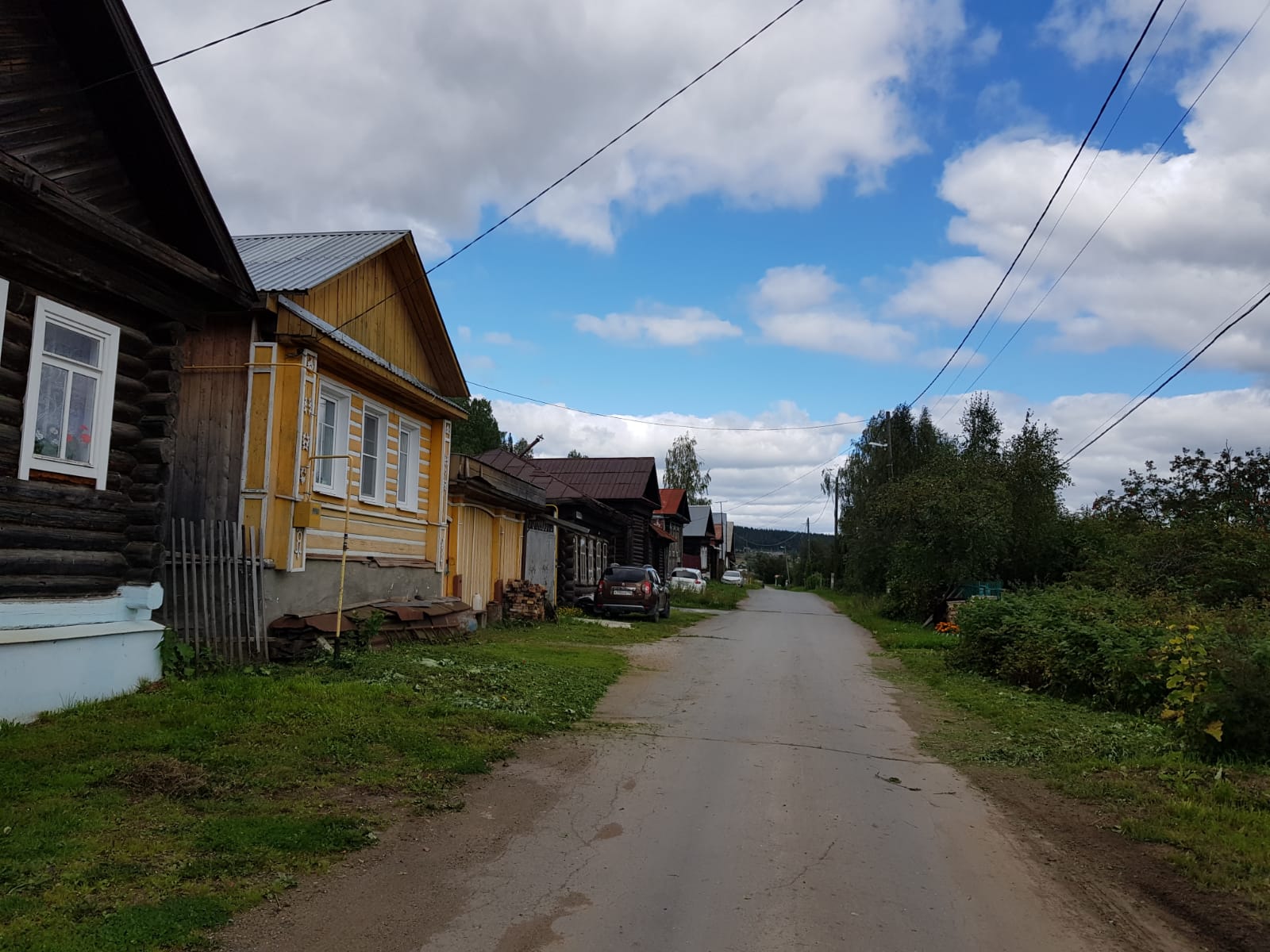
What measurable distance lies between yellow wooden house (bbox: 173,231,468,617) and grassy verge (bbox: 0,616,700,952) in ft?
7.48

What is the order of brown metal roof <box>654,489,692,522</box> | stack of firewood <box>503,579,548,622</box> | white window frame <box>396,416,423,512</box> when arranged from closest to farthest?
white window frame <box>396,416,423,512</box> < stack of firewood <box>503,579,548,622</box> < brown metal roof <box>654,489,692,522</box>

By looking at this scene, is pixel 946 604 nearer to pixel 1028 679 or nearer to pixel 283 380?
pixel 1028 679

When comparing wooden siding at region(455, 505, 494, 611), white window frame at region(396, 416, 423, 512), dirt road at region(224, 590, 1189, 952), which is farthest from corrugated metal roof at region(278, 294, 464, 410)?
dirt road at region(224, 590, 1189, 952)

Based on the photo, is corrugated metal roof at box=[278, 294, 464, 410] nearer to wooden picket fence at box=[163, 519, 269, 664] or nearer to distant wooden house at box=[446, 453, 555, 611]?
distant wooden house at box=[446, 453, 555, 611]

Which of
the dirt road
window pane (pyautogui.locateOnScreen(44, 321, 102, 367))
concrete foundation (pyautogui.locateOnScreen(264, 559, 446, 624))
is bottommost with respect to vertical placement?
the dirt road

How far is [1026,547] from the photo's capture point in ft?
95.5

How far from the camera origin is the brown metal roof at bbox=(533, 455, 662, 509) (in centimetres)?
4025

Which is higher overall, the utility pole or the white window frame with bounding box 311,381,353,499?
the utility pole

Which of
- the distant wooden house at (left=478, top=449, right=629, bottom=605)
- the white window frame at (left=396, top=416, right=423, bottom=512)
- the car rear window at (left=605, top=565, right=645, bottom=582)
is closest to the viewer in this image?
the white window frame at (left=396, top=416, right=423, bottom=512)

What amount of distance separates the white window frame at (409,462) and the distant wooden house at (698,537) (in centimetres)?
5724

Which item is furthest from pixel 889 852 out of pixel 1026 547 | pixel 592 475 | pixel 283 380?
pixel 592 475

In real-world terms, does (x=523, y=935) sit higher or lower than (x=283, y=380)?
lower

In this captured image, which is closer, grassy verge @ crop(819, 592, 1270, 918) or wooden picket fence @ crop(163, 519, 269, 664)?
grassy verge @ crop(819, 592, 1270, 918)

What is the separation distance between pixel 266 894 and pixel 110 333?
6308 mm
